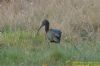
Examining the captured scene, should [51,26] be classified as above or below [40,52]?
above

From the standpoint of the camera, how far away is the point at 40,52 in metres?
9.36

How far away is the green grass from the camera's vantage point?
28.5 feet

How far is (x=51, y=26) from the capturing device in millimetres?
12047

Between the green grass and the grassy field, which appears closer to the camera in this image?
the green grass

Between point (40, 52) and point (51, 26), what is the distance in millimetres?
2765

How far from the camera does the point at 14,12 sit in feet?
43.9

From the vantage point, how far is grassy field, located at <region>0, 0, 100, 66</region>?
8.89m

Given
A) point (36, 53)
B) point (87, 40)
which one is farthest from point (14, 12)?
point (36, 53)

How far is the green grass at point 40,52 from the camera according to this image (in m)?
8.70

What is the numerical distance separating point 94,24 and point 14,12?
265cm

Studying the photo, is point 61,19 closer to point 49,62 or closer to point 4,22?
point 4,22

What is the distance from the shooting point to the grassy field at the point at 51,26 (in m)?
8.89

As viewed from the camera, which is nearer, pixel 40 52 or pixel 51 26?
pixel 40 52

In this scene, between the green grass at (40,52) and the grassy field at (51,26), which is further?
the grassy field at (51,26)
